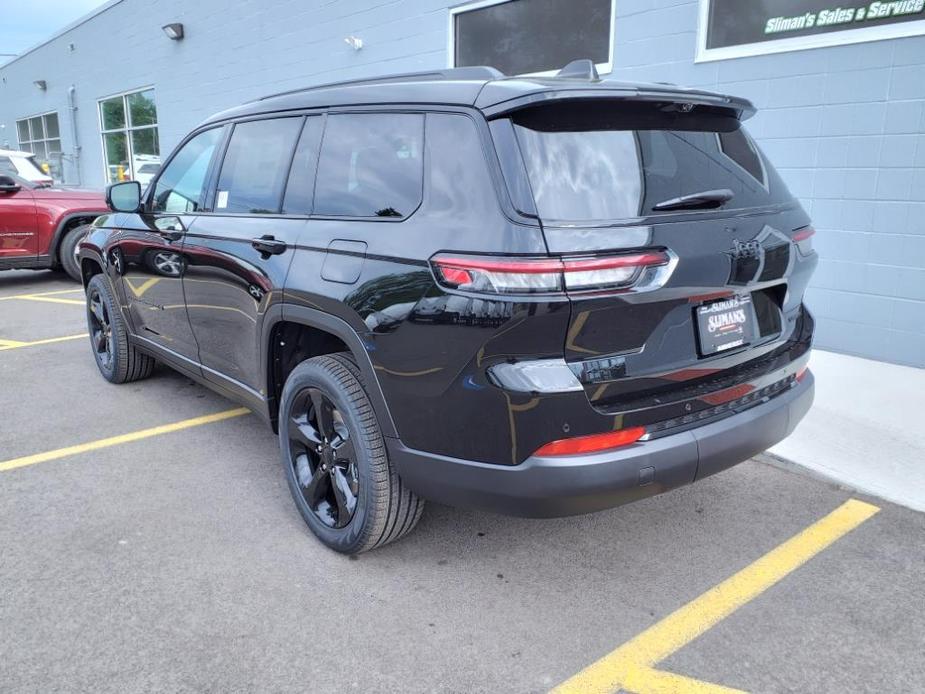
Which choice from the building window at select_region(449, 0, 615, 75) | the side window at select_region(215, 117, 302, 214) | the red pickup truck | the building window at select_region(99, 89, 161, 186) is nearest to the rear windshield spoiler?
the side window at select_region(215, 117, 302, 214)

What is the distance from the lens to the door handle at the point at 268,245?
3.10 meters

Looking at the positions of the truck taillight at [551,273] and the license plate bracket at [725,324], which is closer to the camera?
the truck taillight at [551,273]

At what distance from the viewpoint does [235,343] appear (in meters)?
3.62

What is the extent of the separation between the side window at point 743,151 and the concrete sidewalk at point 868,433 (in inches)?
68.9

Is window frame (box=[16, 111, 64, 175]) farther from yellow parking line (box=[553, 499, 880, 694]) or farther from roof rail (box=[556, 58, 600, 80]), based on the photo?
yellow parking line (box=[553, 499, 880, 694])

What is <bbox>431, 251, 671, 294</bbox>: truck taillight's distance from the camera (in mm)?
2178

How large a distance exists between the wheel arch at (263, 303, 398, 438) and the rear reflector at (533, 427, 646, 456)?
0.60 metres

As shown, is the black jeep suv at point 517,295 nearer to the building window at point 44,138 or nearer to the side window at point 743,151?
the side window at point 743,151

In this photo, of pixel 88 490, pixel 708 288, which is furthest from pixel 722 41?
pixel 88 490

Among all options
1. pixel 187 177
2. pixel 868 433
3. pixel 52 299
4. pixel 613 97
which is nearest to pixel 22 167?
pixel 52 299

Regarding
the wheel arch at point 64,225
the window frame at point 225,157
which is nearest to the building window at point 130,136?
the wheel arch at point 64,225

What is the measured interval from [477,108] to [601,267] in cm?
70

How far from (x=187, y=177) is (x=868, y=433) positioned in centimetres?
411

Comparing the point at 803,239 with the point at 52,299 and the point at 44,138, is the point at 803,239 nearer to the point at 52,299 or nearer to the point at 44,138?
the point at 52,299
